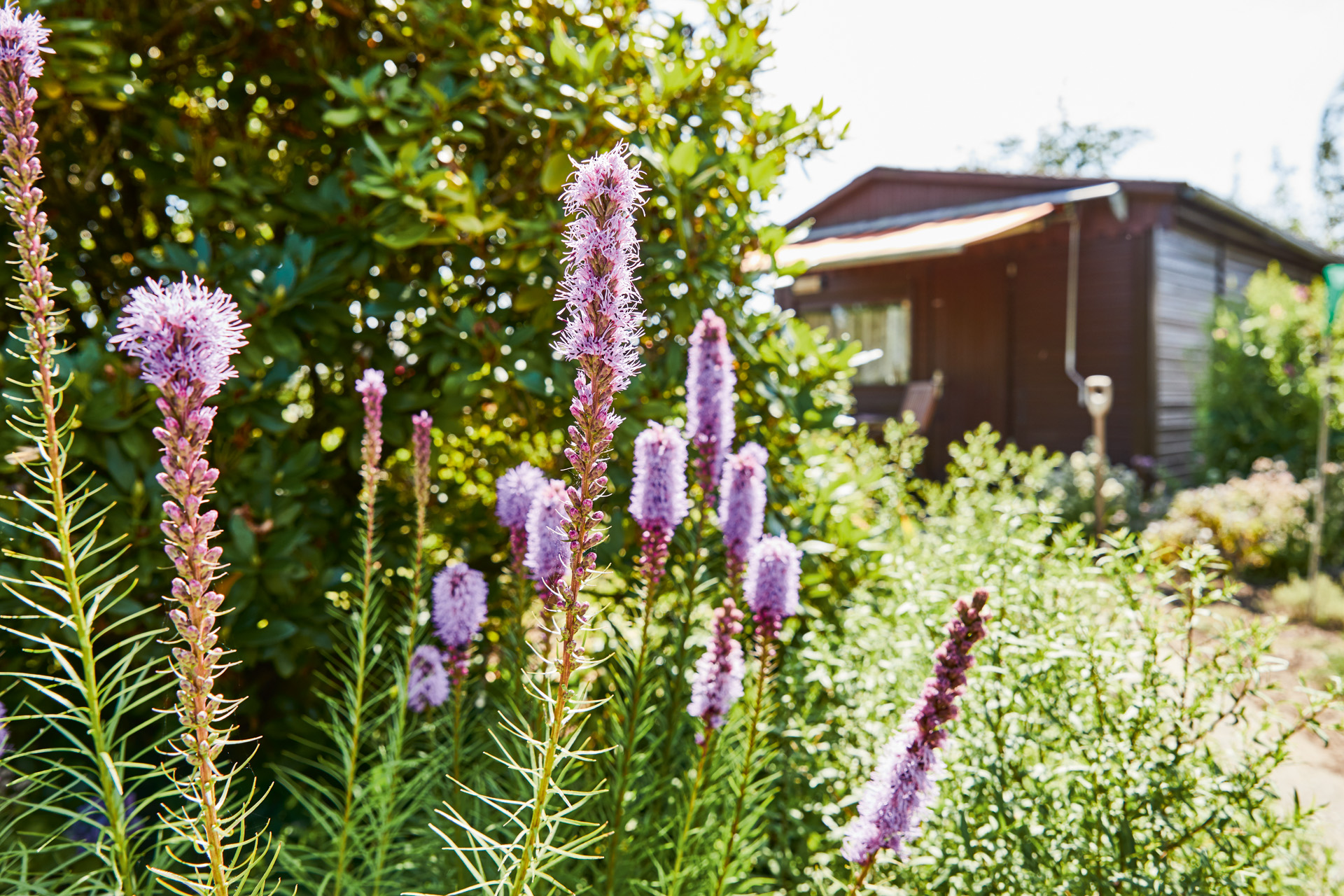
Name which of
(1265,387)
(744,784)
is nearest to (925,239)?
(1265,387)

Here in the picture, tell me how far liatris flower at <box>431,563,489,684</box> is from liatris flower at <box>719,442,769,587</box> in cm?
55

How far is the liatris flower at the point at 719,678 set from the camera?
1419 mm

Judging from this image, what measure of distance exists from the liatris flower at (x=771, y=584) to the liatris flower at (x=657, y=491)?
0.64 feet

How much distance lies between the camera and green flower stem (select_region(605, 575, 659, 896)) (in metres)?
1.36

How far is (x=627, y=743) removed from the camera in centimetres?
146

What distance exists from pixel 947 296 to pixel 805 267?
34.3 feet

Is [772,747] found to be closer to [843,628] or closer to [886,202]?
[843,628]

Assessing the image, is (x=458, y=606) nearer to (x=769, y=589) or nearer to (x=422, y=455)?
(x=422, y=455)

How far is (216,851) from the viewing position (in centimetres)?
66

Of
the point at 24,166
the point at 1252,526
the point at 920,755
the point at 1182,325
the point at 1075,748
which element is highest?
the point at 1182,325

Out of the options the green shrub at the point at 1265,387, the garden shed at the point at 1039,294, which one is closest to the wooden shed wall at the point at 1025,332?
the garden shed at the point at 1039,294

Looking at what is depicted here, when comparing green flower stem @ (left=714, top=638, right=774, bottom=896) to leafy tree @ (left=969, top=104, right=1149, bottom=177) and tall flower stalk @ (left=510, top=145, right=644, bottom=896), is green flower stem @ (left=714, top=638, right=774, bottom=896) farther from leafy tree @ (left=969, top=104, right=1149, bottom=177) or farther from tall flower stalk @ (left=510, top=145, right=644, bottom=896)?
leafy tree @ (left=969, top=104, right=1149, bottom=177)

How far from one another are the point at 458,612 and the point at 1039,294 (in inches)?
452

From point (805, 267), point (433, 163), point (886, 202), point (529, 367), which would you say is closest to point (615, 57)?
point (433, 163)
